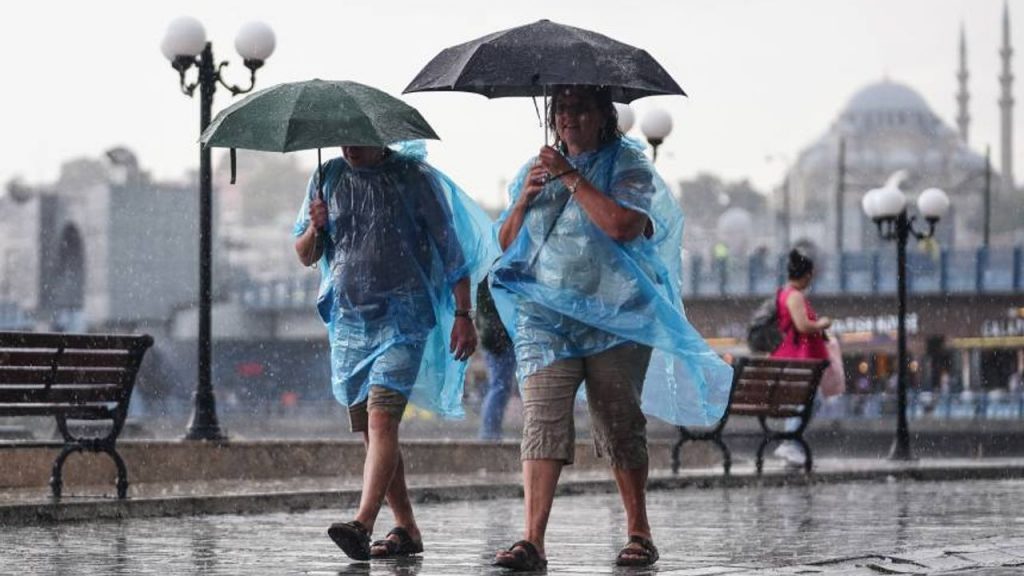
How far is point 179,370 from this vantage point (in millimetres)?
94750

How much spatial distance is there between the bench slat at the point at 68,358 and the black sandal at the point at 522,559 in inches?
177

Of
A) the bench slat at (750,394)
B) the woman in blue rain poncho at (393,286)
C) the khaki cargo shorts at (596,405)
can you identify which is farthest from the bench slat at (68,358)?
the bench slat at (750,394)

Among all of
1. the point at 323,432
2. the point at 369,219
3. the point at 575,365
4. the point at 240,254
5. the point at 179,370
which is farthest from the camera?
the point at 240,254

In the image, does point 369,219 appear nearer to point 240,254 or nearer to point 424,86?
point 424,86

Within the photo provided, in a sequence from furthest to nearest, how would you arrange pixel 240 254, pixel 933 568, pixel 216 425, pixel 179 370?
1. pixel 240 254
2. pixel 179 370
3. pixel 216 425
4. pixel 933 568

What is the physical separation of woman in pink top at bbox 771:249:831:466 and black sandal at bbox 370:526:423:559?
26.7ft

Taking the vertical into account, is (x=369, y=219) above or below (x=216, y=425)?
above

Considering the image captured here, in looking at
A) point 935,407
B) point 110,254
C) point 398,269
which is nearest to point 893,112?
point 110,254

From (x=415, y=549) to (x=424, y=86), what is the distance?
5.45ft

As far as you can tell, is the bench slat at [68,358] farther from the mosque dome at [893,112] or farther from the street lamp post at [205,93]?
the mosque dome at [893,112]

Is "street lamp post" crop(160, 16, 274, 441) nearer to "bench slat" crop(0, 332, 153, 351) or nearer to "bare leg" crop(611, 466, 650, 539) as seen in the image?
"bench slat" crop(0, 332, 153, 351)

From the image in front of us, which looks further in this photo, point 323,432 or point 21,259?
point 21,259

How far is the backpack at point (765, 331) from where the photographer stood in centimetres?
1773

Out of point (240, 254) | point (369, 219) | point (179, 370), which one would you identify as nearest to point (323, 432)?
point (179, 370)
